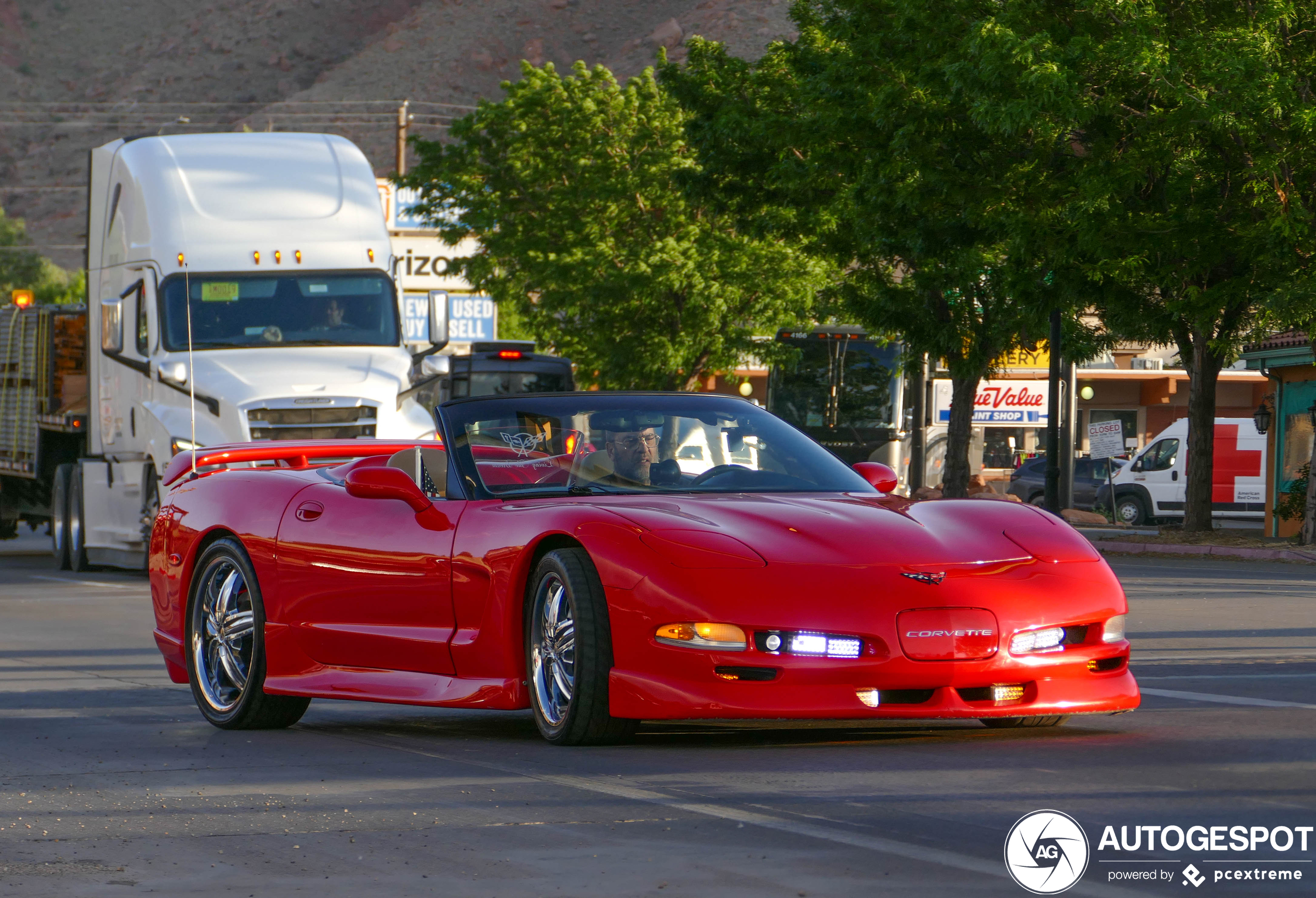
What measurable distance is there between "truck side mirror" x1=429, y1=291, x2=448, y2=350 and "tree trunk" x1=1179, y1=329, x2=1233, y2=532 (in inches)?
510

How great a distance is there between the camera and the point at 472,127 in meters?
47.1

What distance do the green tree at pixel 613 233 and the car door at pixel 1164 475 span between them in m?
8.14

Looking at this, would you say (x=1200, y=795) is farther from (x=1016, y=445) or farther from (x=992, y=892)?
(x=1016, y=445)

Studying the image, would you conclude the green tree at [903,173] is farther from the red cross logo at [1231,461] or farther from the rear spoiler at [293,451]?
the rear spoiler at [293,451]

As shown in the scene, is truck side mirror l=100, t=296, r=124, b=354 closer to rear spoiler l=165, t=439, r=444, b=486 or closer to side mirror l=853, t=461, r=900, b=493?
rear spoiler l=165, t=439, r=444, b=486

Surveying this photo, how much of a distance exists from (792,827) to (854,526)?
1.77 meters

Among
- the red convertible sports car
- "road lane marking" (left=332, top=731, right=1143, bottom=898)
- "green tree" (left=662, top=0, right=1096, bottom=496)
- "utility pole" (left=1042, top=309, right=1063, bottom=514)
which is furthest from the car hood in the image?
"utility pole" (left=1042, top=309, right=1063, bottom=514)

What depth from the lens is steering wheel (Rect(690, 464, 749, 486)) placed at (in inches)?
321

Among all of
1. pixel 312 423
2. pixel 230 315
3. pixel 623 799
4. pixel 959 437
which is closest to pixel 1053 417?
pixel 959 437

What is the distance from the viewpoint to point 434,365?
842 inches

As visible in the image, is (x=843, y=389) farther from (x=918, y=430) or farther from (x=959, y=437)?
(x=959, y=437)

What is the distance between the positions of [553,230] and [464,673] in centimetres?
3881

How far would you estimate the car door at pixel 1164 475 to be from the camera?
41781mm

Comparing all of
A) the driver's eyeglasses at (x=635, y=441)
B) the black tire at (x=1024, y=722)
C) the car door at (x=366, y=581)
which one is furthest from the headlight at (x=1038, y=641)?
the car door at (x=366, y=581)
